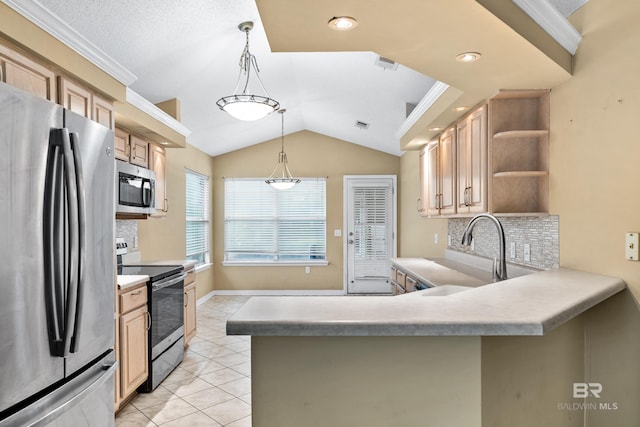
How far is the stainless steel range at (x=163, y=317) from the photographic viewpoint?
319cm

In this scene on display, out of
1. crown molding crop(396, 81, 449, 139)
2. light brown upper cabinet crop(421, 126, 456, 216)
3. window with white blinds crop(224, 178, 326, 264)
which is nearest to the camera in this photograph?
crown molding crop(396, 81, 449, 139)

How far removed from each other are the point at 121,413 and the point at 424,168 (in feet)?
11.3

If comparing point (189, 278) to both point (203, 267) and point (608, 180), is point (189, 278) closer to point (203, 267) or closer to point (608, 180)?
point (203, 267)

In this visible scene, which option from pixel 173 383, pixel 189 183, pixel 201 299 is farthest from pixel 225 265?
pixel 173 383

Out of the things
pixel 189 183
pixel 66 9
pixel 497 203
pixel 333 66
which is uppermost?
pixel 333 66

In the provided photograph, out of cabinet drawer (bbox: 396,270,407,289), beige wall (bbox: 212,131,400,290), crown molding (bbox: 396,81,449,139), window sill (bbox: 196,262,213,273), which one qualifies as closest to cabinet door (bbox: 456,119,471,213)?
crown molding (bbox: 396,81,449,139)

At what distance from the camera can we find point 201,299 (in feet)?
21.2

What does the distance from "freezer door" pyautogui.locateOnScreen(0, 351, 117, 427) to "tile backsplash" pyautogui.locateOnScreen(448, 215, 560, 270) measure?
8.16 feet

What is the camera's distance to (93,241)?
76.9 inches

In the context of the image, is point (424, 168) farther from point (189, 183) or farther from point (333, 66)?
point (189, 183)

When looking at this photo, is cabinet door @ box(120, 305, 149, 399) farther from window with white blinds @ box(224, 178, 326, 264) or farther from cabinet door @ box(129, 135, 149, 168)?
window with white blinds @ box(224, 178, 326, 264)

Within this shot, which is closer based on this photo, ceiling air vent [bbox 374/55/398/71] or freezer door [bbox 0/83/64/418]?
freezer door [bbox 0/83/64/418]

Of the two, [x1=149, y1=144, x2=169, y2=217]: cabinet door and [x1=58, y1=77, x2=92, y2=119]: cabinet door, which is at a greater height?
[x1=58, y1=77, x2=92, y2=119]: cabinet door

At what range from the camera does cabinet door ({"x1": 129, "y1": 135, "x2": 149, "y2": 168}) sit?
3.60m
